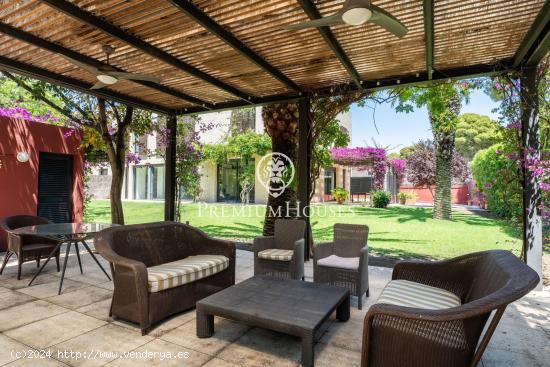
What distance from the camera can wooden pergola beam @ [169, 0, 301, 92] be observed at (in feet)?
9.77

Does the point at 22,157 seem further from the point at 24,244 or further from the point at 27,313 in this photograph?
the point at 27,313

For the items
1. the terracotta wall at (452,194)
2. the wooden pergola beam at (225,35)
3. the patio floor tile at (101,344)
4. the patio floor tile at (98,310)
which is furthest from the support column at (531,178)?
the terracotta wall at (452,194)

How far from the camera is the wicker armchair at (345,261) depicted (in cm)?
352

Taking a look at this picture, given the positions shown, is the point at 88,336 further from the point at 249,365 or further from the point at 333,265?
the point at 333,265

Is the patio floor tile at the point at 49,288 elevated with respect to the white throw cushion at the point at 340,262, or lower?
lower

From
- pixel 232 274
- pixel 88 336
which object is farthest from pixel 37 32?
pixel 232 274

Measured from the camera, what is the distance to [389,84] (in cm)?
488

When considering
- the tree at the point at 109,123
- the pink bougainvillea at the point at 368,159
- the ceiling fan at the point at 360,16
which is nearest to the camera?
the ceiling fan at the point at 360,16

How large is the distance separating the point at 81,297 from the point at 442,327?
12.5ft

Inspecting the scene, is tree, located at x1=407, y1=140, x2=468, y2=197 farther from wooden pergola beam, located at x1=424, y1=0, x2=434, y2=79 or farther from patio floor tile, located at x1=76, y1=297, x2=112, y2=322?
patio floor tile, located at x1=76, y1=297, x2=112, y2=322

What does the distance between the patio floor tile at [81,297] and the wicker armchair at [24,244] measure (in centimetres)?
107

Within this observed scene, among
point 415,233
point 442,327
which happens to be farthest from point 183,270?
point 415,233

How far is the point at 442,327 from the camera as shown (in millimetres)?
1830

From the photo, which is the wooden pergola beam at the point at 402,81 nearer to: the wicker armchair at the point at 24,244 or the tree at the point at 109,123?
the tree at the point at 109,123
